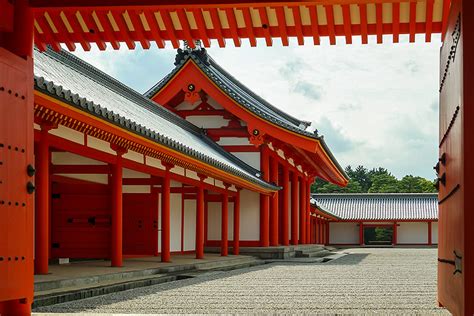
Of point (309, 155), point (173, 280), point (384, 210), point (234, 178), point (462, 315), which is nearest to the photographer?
point (462, 315)

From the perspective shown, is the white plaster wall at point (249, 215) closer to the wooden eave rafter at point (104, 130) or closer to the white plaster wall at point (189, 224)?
the white plaster wall at point (189, 224)

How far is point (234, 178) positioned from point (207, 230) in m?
5.51

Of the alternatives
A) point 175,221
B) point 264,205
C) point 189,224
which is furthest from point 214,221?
point 175,221

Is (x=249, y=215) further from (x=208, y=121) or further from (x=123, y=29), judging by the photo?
(x=123, y=29)

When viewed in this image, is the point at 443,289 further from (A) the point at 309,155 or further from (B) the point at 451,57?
(A) the point at 309,155

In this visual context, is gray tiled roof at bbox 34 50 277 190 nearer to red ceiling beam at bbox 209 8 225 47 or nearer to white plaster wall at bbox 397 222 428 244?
red ceiling beam at bbox 209 8 225 47

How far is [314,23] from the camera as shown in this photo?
7062 mm

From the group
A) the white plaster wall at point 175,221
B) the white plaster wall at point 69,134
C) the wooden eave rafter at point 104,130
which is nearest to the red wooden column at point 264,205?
the white plaster wall at point 175,221

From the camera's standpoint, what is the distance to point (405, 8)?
22.6 feet

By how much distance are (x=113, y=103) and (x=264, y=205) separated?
32.4 feet

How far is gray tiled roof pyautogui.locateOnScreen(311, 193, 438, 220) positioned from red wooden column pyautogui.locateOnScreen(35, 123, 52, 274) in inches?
1505

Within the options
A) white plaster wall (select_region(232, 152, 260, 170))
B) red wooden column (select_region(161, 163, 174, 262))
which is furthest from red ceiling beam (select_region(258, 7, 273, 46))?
white plaster wall (select_region(232, 152, 260, 170))

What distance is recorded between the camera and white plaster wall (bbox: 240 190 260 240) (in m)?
24.7

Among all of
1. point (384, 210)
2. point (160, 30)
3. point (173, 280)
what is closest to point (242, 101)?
point (173, 280)
